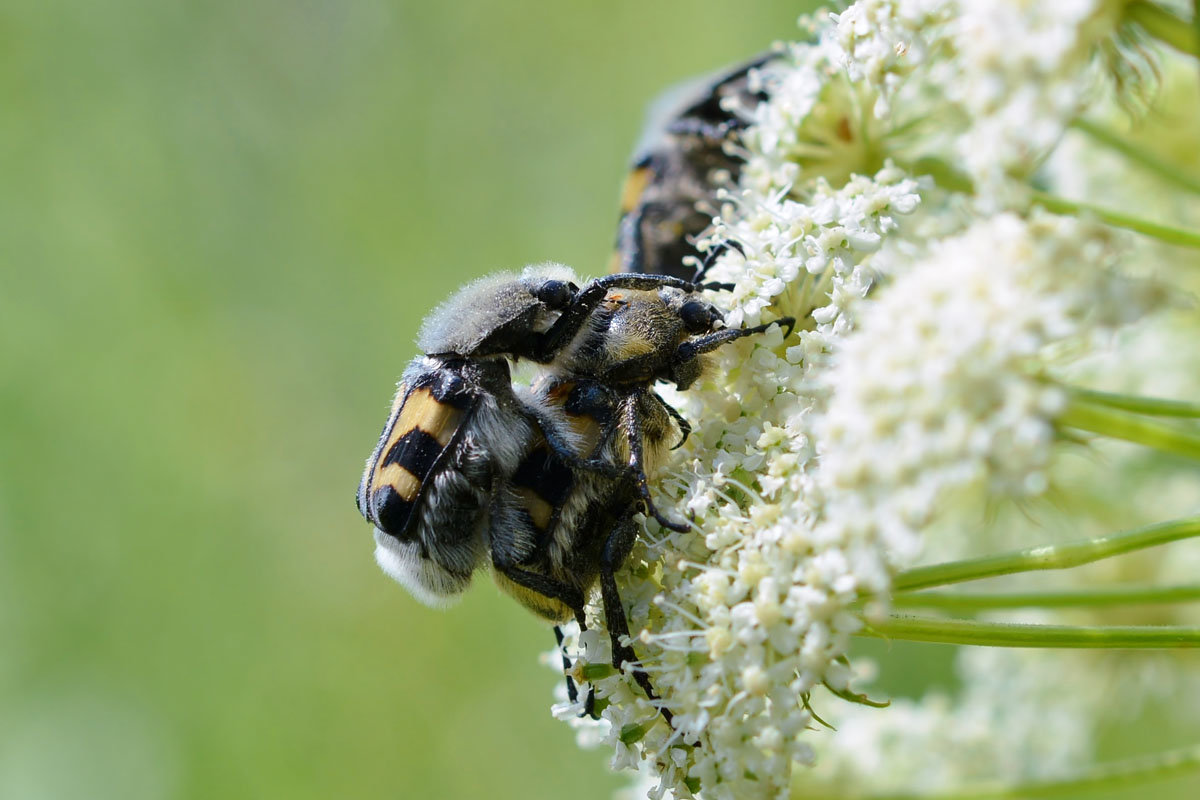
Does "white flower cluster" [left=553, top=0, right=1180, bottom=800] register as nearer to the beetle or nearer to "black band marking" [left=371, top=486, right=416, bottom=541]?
the beetle

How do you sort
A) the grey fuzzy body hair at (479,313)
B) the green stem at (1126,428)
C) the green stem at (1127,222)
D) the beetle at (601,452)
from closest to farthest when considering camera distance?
the green stem at (1126,428) → the green stem at (1127,222) → the beetle at (601,452) → the grey fuzzy body hair at (479,313)

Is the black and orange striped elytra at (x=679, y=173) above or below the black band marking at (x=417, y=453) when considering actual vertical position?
above

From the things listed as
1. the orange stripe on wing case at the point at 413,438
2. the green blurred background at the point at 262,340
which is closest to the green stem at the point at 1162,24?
the orange stripe on wing case at the point at 413,438

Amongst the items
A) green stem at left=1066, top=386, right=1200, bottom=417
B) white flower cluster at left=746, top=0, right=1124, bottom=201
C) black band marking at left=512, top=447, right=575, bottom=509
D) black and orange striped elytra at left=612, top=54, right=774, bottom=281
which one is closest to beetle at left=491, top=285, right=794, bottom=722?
black band marking at left=512, top=447, right=575, bottom=509

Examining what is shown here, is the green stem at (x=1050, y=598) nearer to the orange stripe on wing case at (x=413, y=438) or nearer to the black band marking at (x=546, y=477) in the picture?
the black band marking at (x=546, y=477)

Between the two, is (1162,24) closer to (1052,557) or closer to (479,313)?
(1052,557)

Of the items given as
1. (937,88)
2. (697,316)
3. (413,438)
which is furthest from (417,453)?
(937,88)

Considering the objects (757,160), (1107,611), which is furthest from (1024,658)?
(757,160)
